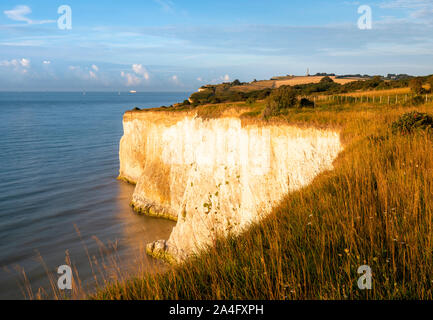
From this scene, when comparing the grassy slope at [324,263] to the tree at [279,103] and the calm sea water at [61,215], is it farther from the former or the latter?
the tree at [279,103]

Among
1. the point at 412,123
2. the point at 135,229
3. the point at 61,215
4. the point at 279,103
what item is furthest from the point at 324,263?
the point at 61,215

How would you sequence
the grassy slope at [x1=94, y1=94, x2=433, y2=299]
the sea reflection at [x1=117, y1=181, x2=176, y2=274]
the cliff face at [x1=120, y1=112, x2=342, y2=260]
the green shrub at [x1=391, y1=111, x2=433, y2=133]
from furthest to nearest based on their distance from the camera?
the sea reflection at [x1=117, y1=181, x2=176, y2=274]
the cliff face at [x1=120, y1=112, x2=342, y2=260]
the green shrub at [x1=391, y1=111, x2=433, y2=133]
the grassy slope at [x1=94, y1=94, x2=433, y2=299]

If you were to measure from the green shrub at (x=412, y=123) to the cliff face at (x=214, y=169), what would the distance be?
2763 millimetres

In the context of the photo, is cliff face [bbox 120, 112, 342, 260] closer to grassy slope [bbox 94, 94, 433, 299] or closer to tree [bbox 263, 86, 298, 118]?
grassy slope [bbox 94, 94, 433, 299]

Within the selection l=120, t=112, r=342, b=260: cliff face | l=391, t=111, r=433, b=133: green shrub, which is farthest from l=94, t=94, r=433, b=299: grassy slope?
l=391, t=111, r=433, b=133: green shrub

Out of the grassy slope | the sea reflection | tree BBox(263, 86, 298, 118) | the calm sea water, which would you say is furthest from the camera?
the sea reflection

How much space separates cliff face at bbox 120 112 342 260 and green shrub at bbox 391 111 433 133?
2.76 metres

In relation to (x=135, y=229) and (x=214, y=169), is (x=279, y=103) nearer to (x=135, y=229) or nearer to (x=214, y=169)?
(x=214, y=169)

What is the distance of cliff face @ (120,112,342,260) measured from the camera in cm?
1425

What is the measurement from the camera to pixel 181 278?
3906 mm

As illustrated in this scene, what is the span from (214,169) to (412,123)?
1429 cm

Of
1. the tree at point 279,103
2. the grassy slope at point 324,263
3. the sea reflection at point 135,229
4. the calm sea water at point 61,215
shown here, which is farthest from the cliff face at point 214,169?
the calm sea water at point 61,215
